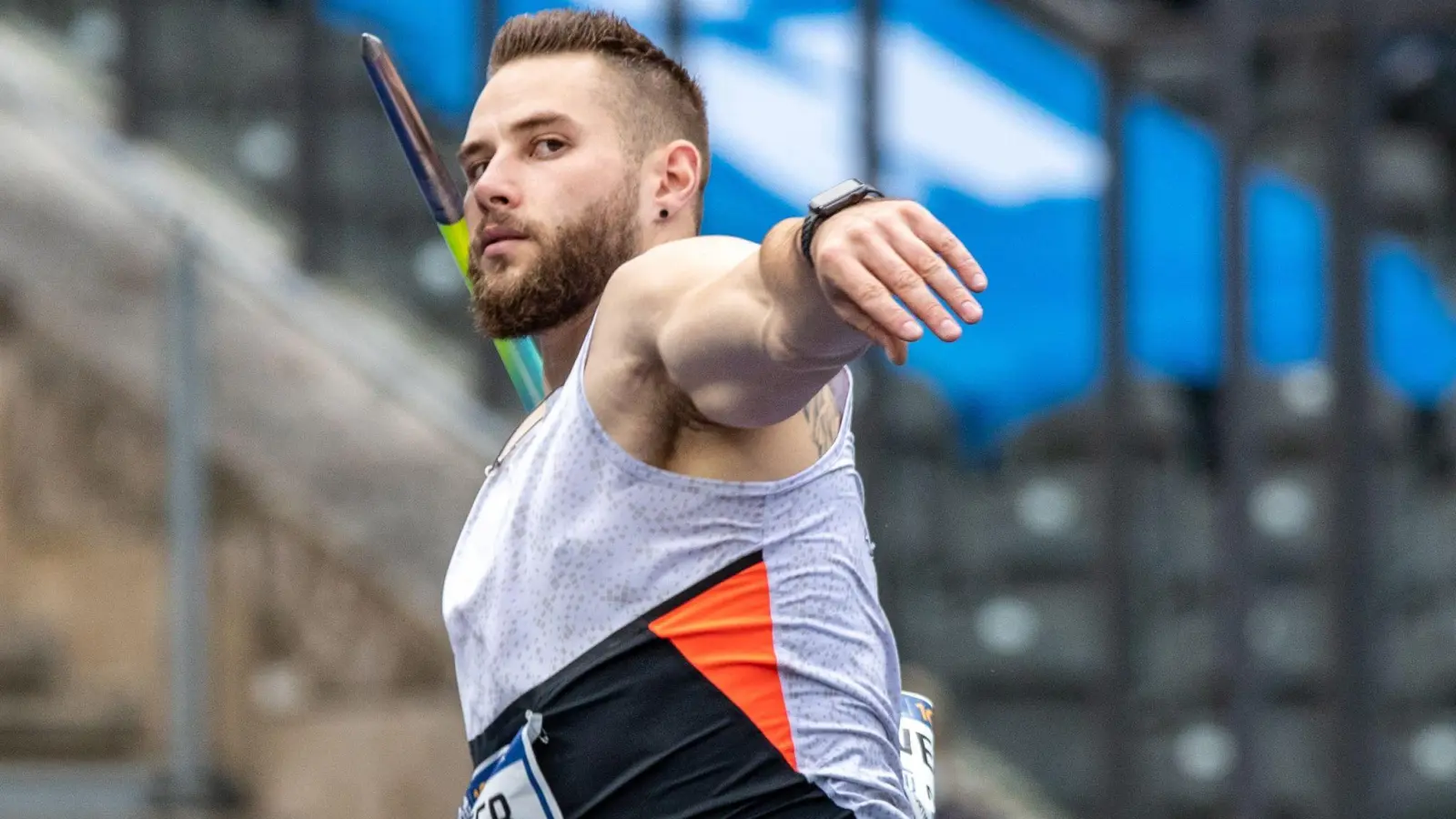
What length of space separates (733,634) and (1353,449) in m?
4.00

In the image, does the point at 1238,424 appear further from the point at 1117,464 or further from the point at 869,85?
the point at 869,85

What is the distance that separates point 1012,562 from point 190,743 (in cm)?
247

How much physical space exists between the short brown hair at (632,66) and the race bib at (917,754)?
0.68 m

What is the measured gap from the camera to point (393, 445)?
268 inches

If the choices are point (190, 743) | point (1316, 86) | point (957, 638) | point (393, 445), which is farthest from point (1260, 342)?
point (190, 743)

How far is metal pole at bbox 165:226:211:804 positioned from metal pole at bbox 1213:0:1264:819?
2936 millimetres

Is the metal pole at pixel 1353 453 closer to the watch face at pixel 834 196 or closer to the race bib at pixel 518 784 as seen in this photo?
the race bib at pixel 518 784

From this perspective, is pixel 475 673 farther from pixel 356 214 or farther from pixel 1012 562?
pixel 356 214

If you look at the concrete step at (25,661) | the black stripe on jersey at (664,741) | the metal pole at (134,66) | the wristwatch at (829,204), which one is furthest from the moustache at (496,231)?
the metal pole at (134,66)

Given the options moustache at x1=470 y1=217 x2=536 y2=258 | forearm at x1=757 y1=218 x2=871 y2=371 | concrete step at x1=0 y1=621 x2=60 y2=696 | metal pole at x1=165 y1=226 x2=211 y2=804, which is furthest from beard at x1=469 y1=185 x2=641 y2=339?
concrete step at x1=0 y1=621 x2=60 y2=696

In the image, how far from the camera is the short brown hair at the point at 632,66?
2584mm

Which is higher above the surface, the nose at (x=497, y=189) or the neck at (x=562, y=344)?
the nose at (x=497, y=189)

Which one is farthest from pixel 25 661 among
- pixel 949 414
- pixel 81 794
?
pixel 949 414

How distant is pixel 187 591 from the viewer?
6.36 meters
